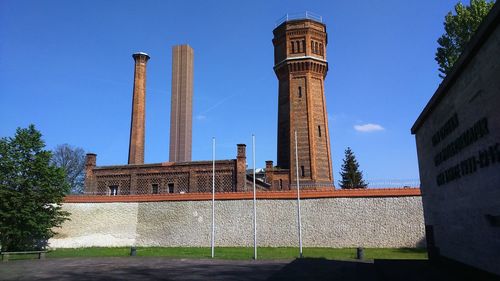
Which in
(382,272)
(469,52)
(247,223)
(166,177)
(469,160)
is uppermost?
(166,177)

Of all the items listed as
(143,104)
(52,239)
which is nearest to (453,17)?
(52,239)

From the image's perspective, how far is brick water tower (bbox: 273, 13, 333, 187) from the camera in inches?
1310

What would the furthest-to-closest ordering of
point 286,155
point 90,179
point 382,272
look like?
point 286,155 → point 90,179 → point 382,272

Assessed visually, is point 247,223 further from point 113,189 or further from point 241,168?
point 113,189

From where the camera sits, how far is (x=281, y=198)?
22438mm

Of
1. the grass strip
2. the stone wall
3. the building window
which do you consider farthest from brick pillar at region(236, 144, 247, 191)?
the building window

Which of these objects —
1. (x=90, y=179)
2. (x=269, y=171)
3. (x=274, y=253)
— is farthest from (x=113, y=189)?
(x=274, y=253)

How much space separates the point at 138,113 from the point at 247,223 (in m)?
22.2

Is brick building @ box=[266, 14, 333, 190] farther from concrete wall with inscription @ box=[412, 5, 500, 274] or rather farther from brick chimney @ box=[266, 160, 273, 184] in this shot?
concrete wall with inscription @ box=[412, 5, 500, 274]

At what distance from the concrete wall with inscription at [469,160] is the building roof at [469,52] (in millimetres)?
24

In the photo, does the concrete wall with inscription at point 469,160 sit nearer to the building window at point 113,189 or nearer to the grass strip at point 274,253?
the grass strip at point 274,253

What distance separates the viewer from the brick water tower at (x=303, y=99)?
33281 millimetres

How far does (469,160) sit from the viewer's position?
7750 millimetres

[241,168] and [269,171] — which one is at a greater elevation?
[269,171]
